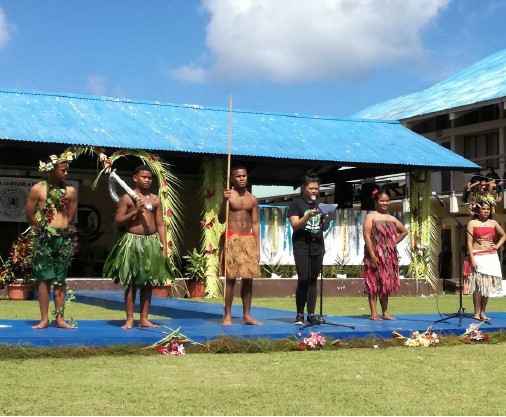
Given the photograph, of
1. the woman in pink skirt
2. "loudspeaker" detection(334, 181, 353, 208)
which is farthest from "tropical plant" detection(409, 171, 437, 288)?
the woman in pink skirt

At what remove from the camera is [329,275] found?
2009 centimetres

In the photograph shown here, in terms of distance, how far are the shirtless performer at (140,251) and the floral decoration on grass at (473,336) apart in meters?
2.95

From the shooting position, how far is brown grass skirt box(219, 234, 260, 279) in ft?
30.2

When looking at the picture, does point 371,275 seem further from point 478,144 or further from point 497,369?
point 478,144

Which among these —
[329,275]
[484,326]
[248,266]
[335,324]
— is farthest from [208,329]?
[329,275]

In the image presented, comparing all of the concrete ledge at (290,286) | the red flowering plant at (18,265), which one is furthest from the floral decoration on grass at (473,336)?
the red flowering plant at (18,265)

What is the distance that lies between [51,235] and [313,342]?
255 cm

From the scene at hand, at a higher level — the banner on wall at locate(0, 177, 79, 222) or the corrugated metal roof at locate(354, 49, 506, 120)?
the corrugated metal roof at locate(354, 49, 506, 120)

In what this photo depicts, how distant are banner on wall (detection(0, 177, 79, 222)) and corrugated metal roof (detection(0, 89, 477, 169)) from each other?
2167 millimetres

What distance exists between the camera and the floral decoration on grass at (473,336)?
932 cm

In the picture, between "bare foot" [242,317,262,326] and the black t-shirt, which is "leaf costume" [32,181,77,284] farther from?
the black t-shirt

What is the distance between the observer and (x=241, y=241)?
932cm

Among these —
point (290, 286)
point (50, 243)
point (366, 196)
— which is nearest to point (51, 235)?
point (50, 243)

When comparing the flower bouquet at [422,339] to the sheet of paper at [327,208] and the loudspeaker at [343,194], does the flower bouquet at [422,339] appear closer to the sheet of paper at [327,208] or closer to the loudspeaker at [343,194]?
the sheet of paper at [327,208]
